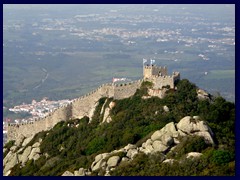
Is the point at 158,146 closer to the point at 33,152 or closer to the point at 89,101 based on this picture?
the point at 33,152

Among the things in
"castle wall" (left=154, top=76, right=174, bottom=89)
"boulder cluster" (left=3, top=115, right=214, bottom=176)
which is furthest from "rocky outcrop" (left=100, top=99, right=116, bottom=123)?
"boulder cluster" (left=3, top=115, right=214, bottom=176)

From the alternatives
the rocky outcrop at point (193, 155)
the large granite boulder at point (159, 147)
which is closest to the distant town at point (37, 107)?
the large granite boulder at point (159, 147)

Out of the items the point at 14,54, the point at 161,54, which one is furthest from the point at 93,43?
the point at 161,54

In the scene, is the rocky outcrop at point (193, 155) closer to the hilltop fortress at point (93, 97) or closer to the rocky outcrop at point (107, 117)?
the hilltop fortress at point (93, 97)

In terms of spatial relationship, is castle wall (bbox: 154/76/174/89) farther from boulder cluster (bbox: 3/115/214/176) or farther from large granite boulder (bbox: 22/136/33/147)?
boulder cluster (bbox: 3/115/214/176)

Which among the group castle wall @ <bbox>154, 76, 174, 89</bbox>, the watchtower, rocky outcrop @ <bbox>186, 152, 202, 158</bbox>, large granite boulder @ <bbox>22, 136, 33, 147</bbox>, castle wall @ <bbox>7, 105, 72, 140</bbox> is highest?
the watchtower
